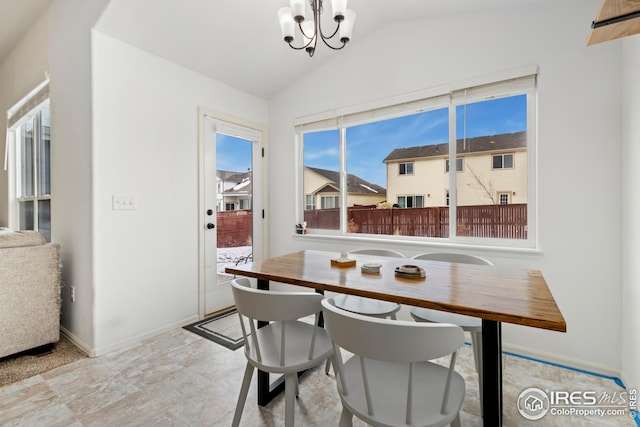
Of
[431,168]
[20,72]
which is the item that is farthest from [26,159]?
[431,168]

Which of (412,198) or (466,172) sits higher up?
(466,172)

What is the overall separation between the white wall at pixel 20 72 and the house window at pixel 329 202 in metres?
3.15

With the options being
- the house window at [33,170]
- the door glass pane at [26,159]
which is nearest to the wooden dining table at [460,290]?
the house window at [33,170]

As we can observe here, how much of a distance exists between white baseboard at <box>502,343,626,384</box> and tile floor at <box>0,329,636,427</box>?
6cm

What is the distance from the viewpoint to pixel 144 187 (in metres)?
2.56

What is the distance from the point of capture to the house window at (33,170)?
342cm

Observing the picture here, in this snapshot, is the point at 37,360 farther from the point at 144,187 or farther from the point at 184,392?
the point at 144,187

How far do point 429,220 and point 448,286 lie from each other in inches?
58.5

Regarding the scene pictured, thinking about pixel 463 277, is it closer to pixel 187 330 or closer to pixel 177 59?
pixel 187 330

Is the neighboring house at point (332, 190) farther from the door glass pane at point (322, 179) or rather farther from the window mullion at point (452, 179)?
the window mullion at point (452, 179)

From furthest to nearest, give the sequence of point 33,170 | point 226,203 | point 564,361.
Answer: point 33,170
point 226,203
point 564,361

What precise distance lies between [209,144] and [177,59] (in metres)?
0.80

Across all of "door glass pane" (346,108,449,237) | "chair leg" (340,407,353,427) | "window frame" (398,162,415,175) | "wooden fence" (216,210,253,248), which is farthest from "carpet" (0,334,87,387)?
"window frame" (398,162,415,175)

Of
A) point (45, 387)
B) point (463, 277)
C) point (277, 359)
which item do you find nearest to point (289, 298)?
point (277, 359)
